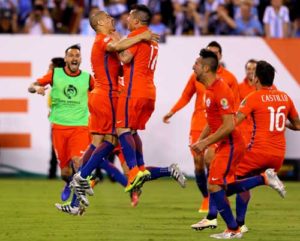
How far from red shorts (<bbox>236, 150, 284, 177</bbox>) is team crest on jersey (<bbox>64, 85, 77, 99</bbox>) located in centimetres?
454

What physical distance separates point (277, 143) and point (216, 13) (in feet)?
37.6

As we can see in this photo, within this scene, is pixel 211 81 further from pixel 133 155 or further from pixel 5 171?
pixel 5 171

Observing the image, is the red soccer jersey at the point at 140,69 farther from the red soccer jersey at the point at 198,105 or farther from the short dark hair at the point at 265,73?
the red soccer jersey at the point at 198,105

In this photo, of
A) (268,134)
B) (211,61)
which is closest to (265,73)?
(268,134)

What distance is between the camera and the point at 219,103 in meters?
12.9

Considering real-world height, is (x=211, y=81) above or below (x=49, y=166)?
above

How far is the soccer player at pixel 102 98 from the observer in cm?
1503

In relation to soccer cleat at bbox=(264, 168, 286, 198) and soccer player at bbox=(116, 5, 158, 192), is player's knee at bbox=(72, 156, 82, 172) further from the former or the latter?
soccer cleat at bbox=(264, 168, 286, 198)

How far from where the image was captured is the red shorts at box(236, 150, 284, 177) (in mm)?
14023

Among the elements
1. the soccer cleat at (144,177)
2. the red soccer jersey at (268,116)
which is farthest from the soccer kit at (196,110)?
the red soccer jersey at (268,116)

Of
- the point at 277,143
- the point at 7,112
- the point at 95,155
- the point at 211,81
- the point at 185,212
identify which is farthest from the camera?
the point at 7,112

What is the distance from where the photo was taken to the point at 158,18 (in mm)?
24859

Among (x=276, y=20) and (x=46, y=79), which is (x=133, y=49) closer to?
(x=46, y=79)

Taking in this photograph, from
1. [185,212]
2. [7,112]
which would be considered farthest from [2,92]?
[185,212]
